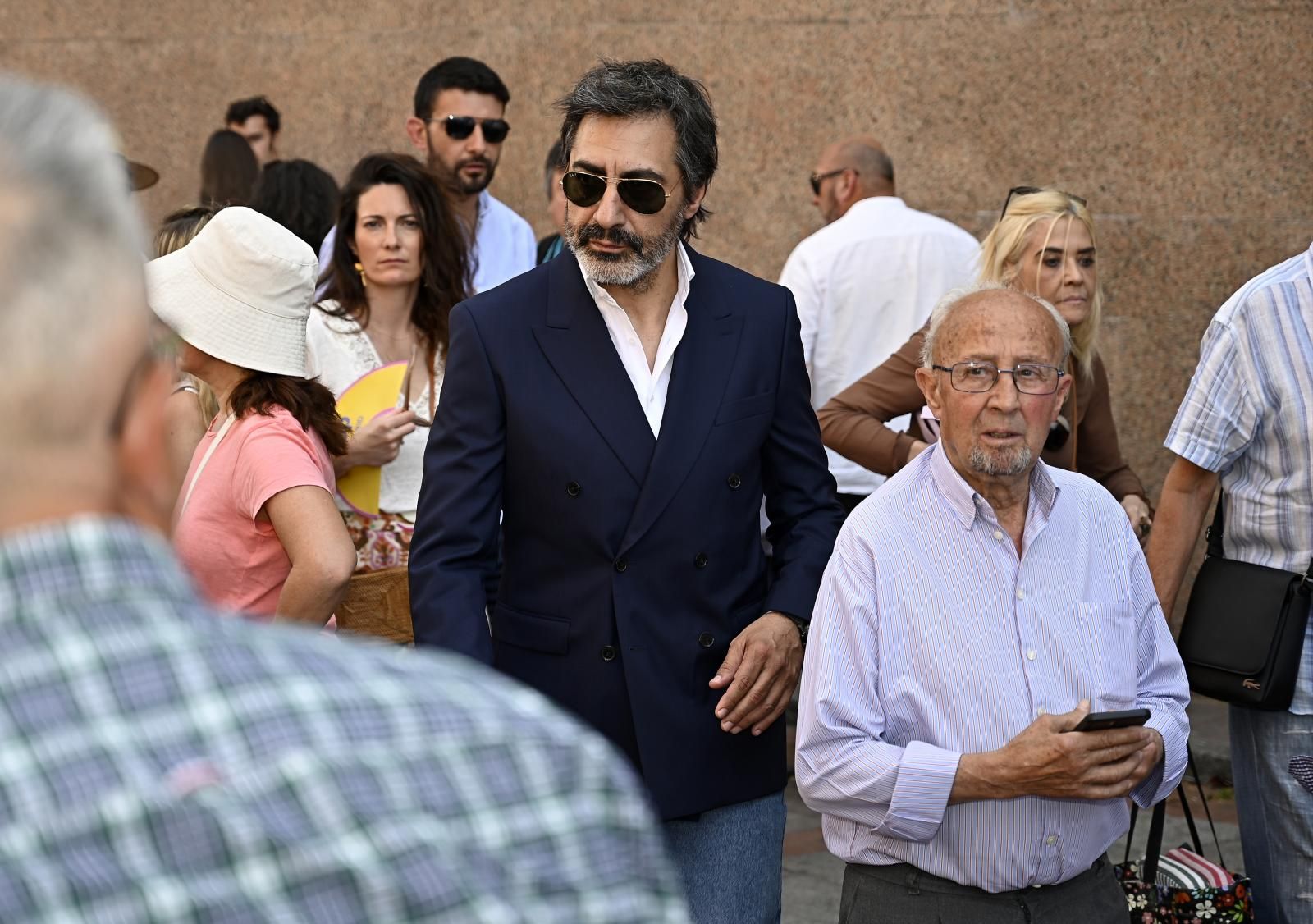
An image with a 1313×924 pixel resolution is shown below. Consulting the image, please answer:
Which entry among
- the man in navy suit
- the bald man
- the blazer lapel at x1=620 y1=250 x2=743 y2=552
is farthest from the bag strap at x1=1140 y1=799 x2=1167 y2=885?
the bald man

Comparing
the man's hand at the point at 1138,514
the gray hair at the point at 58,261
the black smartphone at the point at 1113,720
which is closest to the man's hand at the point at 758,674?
the black smartphone at the point at 1113,720

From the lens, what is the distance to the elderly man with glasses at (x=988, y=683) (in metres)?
3.23

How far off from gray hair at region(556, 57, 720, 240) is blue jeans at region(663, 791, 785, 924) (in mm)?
1237

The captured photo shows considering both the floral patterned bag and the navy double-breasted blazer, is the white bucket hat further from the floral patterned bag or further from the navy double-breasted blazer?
the floral patterned bag

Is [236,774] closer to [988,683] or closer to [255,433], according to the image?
[988,683]

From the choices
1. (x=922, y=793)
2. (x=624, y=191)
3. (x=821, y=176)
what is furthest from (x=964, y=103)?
(x=922, y=793)

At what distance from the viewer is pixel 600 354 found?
3.49m

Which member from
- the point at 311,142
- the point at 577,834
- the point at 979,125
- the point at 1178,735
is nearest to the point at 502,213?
the point at 979,125

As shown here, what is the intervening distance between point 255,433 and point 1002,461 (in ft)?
5.08

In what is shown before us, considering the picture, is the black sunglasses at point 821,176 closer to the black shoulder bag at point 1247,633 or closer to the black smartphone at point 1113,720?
the black shoulder bag at point 1247,633

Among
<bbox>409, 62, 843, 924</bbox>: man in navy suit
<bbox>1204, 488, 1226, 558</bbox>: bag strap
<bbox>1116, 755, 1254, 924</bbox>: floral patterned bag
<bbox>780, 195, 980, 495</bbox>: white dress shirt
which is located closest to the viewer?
<bbox>409, 62, 843, 924</bbox>: man in navy suit

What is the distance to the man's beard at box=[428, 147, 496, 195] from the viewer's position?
6.38 m

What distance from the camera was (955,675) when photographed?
330 centimetres

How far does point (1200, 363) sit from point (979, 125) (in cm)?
363
